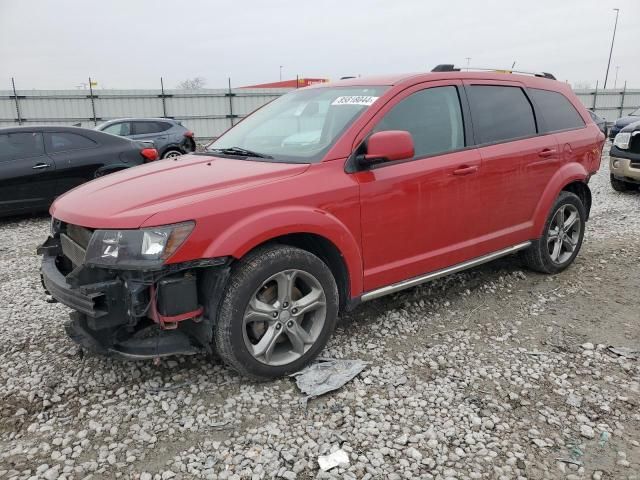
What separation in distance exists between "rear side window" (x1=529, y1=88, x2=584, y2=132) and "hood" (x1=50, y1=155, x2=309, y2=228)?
105 inches

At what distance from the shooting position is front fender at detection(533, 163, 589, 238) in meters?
4.43

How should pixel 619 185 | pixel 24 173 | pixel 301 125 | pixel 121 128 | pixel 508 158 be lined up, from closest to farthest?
pixel 301 125, pixel 508 158, pixel 24 173, pixel 619 185, pixel 121 128

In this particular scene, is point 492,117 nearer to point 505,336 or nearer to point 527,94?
point 527,94

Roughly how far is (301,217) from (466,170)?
1491mm

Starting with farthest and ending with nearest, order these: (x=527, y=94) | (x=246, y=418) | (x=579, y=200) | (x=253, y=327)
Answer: (x=579, y=200) → (x=527, y=94) → (x=253, y=327) → (x=246, y=418)

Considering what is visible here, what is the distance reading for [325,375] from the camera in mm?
3053

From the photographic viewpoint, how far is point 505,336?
11.8 feet

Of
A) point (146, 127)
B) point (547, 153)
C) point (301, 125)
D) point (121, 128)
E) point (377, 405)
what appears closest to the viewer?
point (377, 405)

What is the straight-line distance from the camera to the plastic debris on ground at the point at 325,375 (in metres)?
2.91

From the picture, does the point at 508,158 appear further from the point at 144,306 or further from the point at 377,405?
the point at 144,306

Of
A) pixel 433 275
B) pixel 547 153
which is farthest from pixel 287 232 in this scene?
pixel 547 153

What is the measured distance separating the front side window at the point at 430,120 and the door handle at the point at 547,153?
3.14 feet

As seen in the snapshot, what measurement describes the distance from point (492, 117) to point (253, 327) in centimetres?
258

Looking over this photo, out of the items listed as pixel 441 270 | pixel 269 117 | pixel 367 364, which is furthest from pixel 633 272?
pixel 269 117
